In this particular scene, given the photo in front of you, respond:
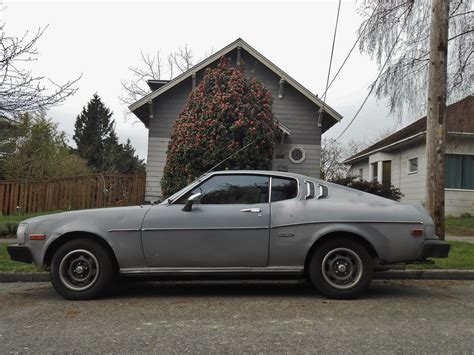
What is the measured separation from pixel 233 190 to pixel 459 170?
49.0 ft

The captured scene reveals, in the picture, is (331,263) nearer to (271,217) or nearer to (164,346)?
(271,217)

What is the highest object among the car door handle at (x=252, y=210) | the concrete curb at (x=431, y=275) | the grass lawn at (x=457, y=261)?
the car door handle at (x=252, y=210)

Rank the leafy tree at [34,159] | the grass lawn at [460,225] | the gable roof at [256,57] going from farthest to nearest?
1. the leafy tree at [34,159]
2. the gable roof at [256,57]
3. the grass lawn at [460,225]

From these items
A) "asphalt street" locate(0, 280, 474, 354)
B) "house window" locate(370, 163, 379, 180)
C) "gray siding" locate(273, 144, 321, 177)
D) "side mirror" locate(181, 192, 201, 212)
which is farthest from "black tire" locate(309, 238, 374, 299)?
"house window" locate(370, 163, 379, 180)

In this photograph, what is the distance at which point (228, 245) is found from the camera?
5.55m

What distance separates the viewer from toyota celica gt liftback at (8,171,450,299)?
554cm

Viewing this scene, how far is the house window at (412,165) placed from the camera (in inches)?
777

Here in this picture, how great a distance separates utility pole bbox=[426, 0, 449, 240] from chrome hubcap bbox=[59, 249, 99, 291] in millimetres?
5738

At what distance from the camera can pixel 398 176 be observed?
70.7 ft

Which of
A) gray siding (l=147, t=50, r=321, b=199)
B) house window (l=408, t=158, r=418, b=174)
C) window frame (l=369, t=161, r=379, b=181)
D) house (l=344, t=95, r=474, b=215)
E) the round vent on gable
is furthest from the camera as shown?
window frame (l=369, t=161, r=379, b=181)

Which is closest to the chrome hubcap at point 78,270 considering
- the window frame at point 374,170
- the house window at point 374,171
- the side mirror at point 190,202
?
the side mirror at point 190,202

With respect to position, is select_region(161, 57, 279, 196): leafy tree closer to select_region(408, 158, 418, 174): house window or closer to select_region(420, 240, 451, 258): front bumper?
select_region(420, 240, 451, 258): front bumper

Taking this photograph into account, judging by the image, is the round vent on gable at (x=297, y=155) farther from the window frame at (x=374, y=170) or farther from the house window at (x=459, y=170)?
the window frame at (x=374, y=170)

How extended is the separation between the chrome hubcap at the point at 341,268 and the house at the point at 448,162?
10343 millimetres
